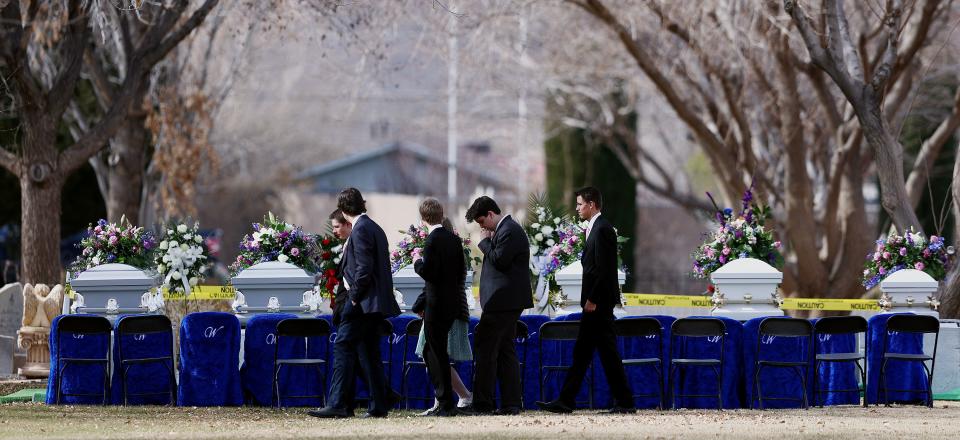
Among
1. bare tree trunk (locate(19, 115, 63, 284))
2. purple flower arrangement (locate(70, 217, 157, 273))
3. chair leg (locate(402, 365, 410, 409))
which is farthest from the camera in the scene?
bare tree trunk (locate(19, 115, 63, 284))

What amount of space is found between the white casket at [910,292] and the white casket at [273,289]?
534cm

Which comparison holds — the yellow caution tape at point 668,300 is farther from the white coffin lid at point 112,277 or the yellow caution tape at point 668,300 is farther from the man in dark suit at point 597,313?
the white coffin lid at point 112,277

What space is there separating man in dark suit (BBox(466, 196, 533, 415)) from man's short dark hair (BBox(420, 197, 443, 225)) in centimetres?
24

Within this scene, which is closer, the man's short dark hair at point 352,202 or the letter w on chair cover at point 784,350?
the man's short dark hair at point 352,202

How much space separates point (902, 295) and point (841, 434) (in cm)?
408


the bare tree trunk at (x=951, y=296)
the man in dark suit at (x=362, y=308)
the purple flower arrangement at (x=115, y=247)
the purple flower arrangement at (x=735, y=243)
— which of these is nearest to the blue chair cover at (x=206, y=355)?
the man in dark suit at (x=362, y=308)

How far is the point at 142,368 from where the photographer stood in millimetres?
11656

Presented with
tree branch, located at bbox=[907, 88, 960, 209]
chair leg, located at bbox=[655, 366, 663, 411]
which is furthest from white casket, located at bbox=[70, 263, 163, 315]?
tree branch, located at bbox=[907, 88, 960, 209]

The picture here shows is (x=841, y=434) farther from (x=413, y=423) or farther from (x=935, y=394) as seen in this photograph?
(x=935, y=394)

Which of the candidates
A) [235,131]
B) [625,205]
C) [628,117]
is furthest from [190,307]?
[235,131]

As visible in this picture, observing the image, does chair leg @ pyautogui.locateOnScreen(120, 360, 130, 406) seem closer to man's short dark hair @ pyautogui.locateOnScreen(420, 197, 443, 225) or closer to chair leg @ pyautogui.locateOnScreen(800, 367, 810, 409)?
man's short dark hair @ pyautogui.locateOnScreen(420, 197, 443, 225)

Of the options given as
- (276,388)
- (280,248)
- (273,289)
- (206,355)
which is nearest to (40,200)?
(280,248)

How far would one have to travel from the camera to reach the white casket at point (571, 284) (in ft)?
41.3

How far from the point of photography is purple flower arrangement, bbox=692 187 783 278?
13.2 meters
